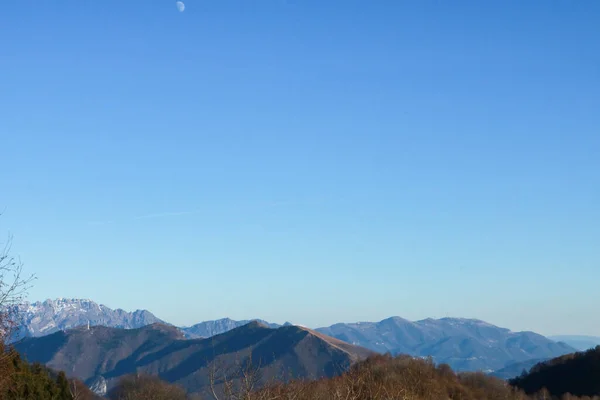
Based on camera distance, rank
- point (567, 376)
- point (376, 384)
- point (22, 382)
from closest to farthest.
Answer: point (22, 382), point (376, 384), point (567, 376)

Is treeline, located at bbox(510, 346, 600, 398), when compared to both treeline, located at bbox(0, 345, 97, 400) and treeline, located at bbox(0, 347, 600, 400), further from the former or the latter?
treeline, located at bbox(0, 345, 97, 400)

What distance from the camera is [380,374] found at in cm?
7306

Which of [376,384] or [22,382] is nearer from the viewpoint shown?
[22,382]

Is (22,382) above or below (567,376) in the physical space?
above

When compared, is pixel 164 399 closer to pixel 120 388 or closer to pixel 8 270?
pixel 120 388

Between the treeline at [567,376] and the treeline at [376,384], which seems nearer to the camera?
the treeline at [376,384]

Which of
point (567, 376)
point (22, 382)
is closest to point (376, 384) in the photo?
point (22, 382)

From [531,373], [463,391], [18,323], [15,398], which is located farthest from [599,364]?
[18,323]

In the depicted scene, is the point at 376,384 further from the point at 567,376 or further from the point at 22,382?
the point at 567,376

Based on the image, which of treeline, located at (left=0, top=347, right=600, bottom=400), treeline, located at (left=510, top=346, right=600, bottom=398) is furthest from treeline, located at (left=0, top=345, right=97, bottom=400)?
treeline, located at (left=510, top=346, right=600, bottom=398)

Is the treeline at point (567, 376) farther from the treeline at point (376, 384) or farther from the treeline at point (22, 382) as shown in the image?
the treeline at point (22, 382)

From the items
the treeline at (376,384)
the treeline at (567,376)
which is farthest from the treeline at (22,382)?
the treeline at (567,376)

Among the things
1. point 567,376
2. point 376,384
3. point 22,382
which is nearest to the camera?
point 22,382

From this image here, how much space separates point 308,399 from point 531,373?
342 ft
